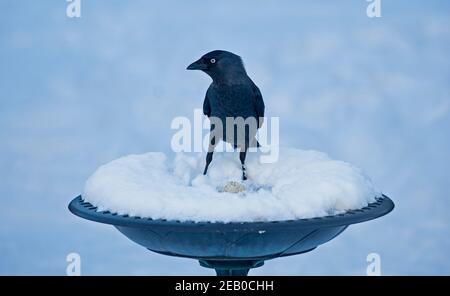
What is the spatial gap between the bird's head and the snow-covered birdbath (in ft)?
1.76

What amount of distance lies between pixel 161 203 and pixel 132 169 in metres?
0.58

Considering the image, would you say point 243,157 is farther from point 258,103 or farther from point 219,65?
point 219,65

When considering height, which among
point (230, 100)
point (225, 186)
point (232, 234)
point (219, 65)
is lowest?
point (232, 234)

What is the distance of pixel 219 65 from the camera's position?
318cm

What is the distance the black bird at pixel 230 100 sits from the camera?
3182 millimetres

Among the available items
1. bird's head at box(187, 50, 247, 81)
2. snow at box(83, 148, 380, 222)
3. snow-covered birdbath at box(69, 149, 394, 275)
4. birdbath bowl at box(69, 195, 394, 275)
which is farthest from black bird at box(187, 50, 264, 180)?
birdbath bowl at box(69, 195, 394, 275)

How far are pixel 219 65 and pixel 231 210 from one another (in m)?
0.94

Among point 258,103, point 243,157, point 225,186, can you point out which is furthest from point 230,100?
point 225,186

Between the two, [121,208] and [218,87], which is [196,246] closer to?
[121,208]

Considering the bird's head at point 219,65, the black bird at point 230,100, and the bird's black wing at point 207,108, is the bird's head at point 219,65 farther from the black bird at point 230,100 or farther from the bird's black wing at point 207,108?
the bird's black wing at point 207,108

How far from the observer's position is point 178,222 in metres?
2.48

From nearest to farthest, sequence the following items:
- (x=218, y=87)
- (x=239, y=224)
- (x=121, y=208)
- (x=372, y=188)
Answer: (x=239, y=224), (x=121, y=208), (x=372, y=188), (x=218, y=87)

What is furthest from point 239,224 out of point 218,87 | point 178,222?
point 218,87

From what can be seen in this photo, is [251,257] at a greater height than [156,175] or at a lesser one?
lesser
